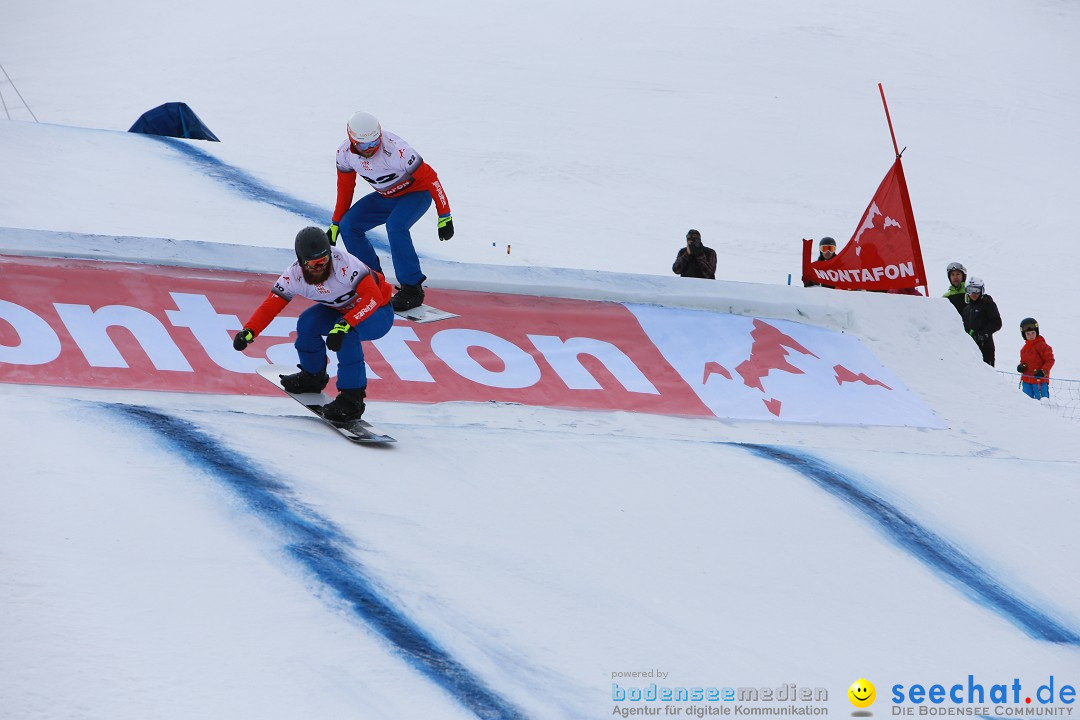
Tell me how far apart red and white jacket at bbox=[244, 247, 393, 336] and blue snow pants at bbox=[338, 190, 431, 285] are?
1.34 meters

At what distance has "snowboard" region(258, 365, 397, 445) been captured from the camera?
5375mm

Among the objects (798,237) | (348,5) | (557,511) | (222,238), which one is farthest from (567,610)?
(348,5)

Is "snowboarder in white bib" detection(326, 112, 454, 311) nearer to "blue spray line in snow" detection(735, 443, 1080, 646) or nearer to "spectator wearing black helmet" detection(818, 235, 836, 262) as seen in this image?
"blue spray line in snow" detection(735, 443, 1080, 646)

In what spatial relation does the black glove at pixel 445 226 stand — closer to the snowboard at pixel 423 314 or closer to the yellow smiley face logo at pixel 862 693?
the snowboard at pixel 423 314

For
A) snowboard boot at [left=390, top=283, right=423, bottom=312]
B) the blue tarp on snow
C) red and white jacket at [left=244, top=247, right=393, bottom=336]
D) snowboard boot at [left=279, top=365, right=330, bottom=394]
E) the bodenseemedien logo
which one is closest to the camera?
the bodenseemedien logo

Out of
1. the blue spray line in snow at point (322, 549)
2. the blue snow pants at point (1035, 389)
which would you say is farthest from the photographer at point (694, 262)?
the blue spray line in snow at point (322, 549)

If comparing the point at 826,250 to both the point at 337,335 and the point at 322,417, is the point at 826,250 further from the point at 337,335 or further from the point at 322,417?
the point at 337,335

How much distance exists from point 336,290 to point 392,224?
1410 mm

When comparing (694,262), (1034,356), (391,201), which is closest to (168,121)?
(391,201)

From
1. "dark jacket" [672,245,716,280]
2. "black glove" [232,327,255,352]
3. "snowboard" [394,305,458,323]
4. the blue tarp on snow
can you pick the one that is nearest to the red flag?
"dark jacket" [672,245,716,280]

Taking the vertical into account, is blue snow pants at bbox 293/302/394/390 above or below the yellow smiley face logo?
above

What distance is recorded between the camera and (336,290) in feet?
17.2

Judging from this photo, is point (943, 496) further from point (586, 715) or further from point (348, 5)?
point (348, 5)

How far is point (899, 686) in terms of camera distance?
4.05 meters
